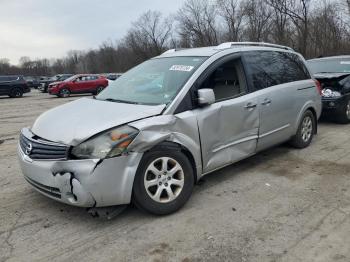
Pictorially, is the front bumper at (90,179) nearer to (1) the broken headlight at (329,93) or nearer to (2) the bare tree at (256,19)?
(1) the broken headlight at (329,93)

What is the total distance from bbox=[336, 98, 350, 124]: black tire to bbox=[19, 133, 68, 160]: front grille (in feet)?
Result: 21.6

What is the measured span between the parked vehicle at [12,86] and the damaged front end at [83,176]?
85.6ft

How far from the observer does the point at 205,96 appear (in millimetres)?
3908

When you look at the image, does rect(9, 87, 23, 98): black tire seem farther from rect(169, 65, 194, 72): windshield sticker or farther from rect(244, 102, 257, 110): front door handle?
rect(244, 102, 257, 110): front door handle

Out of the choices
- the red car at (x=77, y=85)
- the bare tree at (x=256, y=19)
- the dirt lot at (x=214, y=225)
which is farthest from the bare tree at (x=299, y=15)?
the dirt lot at (x=214, y=225)

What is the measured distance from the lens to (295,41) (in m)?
37.9

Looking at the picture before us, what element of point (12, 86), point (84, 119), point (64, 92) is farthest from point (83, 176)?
point (12, 86)

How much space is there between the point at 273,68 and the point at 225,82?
1204 mm

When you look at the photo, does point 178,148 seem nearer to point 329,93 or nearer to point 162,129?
point 162,129

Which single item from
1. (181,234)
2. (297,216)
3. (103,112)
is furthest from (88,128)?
(297,216)

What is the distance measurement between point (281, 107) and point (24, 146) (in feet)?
11.6

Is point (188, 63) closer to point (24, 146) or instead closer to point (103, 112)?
point (103, 112)

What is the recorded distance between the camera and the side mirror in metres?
3.91

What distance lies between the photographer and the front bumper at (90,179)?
3219 millimetres
